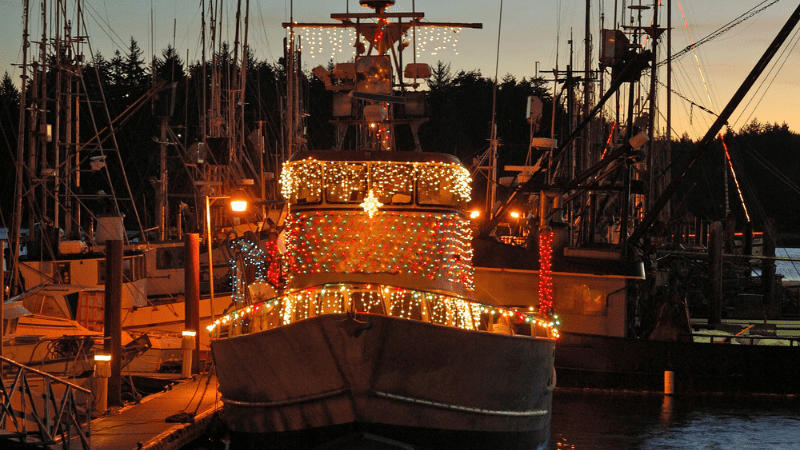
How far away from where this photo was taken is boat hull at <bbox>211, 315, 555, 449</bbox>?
40.1 ft

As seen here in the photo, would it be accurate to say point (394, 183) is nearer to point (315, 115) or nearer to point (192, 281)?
point (192, 281)

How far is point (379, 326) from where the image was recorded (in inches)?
475

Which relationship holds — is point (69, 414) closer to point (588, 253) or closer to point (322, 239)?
point (322, 239)

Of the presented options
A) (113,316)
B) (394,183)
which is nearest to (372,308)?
(394,183)

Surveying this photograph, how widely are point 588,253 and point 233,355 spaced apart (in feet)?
35.0

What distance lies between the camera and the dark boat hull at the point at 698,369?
73.3ft

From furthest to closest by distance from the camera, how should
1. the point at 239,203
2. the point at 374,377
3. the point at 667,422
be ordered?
1. the point at 667,422
2. the point at 239,203
3. the point at 374,377

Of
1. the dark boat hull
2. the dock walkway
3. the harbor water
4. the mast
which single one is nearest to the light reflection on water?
the harbor water

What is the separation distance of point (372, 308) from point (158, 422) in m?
4.07

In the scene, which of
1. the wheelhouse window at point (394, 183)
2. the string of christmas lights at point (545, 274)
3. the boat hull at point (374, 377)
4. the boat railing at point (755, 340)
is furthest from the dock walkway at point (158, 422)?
the boat railing at point (755, 340)

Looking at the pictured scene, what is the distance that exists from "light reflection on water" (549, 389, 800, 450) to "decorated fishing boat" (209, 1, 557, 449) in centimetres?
304

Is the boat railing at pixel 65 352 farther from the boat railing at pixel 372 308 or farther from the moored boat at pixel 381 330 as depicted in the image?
the boat railing at pixel 372 308

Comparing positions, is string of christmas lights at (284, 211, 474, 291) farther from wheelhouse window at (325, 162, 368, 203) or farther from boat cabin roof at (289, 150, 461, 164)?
boat cabin roof at (289, 150, 461, 164)

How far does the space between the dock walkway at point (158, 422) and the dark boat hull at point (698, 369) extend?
8.78 m
